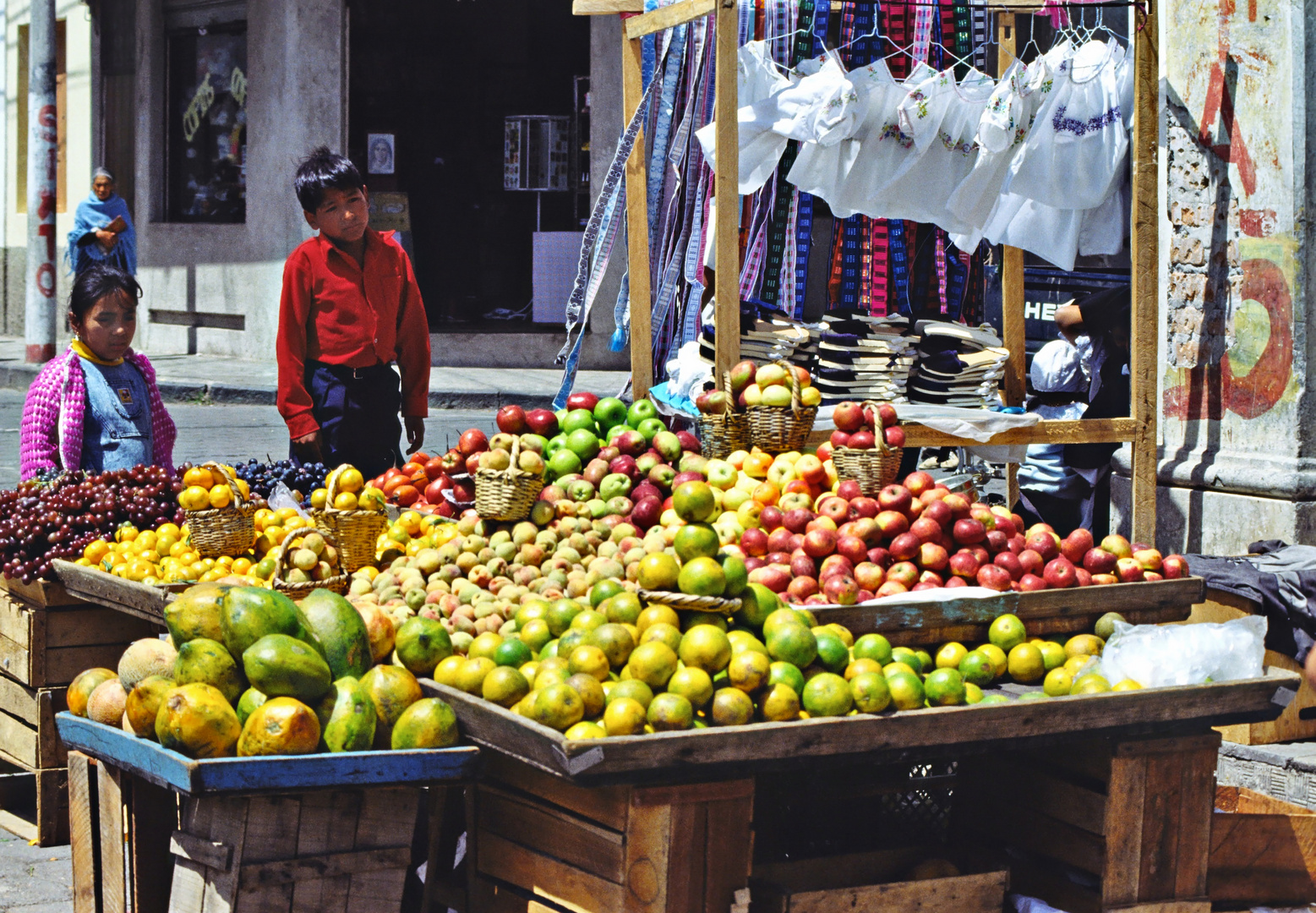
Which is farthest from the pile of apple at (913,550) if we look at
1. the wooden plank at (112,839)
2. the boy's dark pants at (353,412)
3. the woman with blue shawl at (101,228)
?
the woman with blue shawl at (101,228)

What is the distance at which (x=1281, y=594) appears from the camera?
5.11 m

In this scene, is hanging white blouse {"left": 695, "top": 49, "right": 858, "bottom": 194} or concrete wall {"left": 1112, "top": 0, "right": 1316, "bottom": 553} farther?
concrete wall {"left": 1112, "top": 0, "right": 1316, "bottom": 553}

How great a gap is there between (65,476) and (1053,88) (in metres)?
4.13

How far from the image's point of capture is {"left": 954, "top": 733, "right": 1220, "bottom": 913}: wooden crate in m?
3.64

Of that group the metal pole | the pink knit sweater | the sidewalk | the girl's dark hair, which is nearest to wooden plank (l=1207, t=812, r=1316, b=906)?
the pink knit sweater

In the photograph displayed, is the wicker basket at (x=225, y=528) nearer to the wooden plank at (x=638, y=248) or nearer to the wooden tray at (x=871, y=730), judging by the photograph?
the wooden tray at (x=871, y=730)

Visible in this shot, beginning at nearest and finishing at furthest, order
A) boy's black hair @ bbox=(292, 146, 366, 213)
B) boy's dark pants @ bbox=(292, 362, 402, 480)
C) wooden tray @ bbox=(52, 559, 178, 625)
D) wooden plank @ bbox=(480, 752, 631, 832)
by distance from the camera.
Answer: wooden plank @ bbox=(480, 752, 631, 832) < wooden tray @ bbox=(52, 559, 178, 625) < boy's black hair @ bbox=(292, 146, 366, 213) < boy's dark pants @ bbox=(292, 362, 402, 480)

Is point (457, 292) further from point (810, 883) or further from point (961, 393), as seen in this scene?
point (810, 883)

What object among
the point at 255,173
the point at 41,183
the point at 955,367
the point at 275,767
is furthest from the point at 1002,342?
the point at 41,183

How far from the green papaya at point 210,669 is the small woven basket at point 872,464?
6.98 feet

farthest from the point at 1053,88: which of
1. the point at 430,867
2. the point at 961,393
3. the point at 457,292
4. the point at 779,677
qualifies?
the point at 457,292

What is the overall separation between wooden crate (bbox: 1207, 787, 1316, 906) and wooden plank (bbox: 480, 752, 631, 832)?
1724 mm

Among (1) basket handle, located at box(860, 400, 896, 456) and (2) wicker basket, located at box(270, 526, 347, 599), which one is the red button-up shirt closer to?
(2) wicker basket, located at box(270, 526, 347, 599)

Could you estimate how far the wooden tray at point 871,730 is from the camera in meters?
3.12
